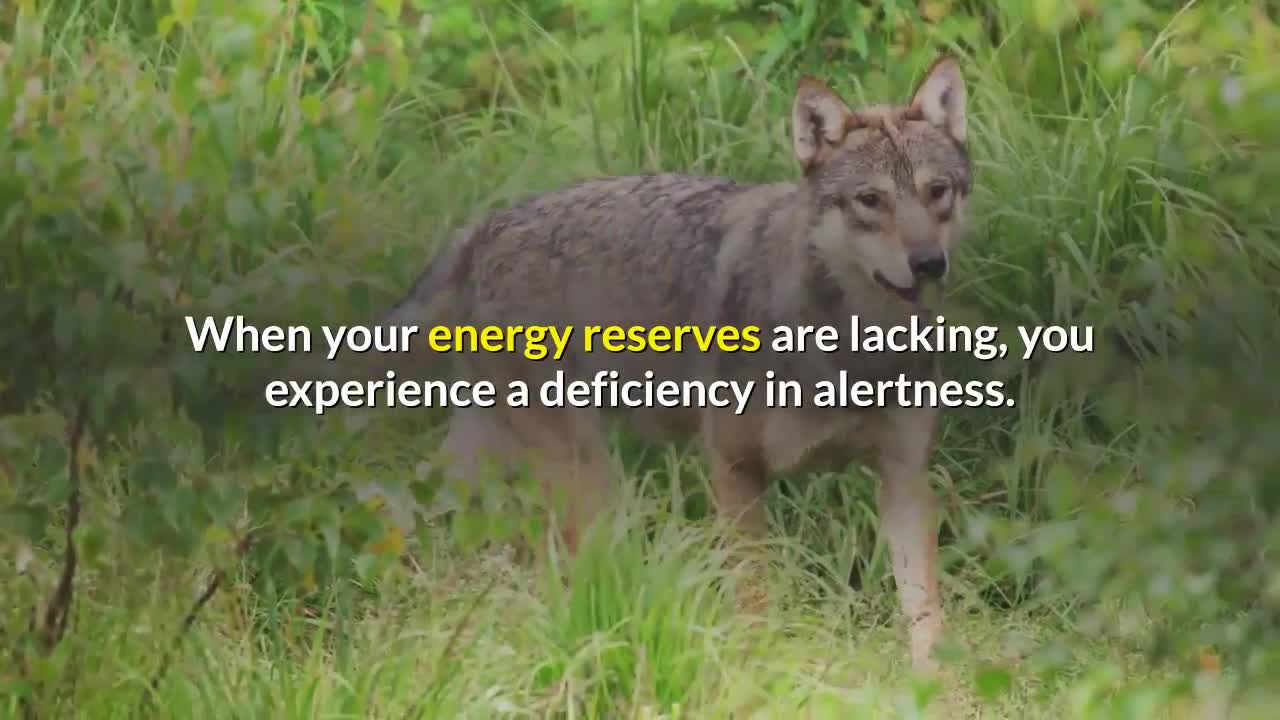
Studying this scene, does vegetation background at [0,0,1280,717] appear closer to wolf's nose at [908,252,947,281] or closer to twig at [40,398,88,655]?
twig at [40,398,88,655]

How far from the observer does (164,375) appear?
4023 millimetres

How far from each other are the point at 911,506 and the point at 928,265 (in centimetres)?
85

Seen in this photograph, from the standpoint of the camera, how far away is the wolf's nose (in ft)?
18.3

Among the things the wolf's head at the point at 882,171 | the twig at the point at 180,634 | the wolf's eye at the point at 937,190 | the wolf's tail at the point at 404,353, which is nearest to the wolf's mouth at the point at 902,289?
the wolf's head at the point at 882,171

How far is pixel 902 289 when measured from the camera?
5688mm

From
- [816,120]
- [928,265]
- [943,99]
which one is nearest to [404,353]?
[816,120]

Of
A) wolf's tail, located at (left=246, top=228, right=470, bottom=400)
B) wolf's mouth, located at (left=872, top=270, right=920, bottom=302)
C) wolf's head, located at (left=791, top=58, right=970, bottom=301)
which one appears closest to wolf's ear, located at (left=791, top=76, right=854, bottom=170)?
wolf's head, located at (left=791, top=58, right=970, bottom=301)

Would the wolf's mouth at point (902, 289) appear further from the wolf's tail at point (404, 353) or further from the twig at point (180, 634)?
the twig at point (180, 634)

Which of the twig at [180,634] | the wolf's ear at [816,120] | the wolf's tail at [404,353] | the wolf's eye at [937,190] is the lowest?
the twig at [180,634]

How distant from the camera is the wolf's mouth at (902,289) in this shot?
5.66 metres

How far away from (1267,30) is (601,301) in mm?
3897

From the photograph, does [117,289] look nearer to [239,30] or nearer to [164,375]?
[164,375]

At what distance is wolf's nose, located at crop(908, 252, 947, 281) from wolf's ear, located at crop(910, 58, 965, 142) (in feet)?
2.04

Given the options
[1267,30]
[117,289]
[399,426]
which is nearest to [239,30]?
[117,289]
